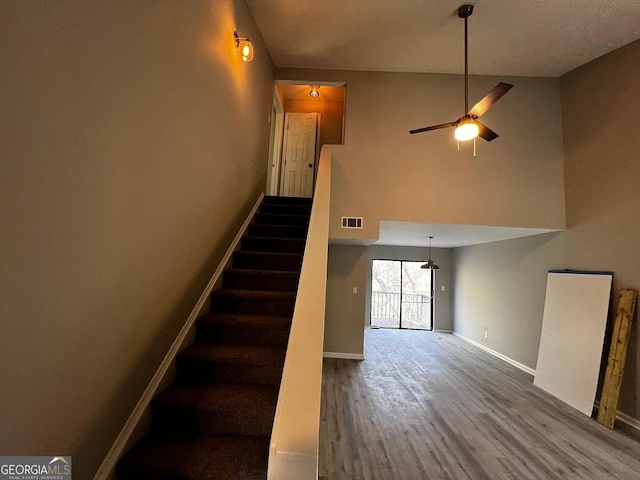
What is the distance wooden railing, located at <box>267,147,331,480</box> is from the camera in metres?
0.75

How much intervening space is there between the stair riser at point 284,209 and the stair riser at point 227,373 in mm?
2462

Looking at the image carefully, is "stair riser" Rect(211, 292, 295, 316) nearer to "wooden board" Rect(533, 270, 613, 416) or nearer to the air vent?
the air vent

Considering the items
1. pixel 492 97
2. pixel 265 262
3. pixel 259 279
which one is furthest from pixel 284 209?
pixel 492 97

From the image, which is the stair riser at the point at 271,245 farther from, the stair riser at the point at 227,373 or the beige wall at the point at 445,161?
the stair riser at the point at 227,373

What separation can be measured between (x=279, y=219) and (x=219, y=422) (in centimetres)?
254

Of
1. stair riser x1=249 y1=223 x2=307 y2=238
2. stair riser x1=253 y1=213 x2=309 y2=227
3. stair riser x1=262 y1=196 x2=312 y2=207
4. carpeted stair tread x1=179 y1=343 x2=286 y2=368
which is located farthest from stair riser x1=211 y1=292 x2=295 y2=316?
stair riser x1=262 y1=196 x2=312 y2=207

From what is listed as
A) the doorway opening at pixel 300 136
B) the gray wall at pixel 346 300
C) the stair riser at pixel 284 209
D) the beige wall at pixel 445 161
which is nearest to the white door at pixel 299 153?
the doorway opening at pixel 300 136

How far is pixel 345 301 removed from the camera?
503 cm

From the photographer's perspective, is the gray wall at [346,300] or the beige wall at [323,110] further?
the beige wall at [323,110]

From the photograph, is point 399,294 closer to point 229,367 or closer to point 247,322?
point 247,322

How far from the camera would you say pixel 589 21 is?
2.99 meters

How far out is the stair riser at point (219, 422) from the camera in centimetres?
162

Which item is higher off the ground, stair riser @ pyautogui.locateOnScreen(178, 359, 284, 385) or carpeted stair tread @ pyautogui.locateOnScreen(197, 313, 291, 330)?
carpeted stair tread @ pyautogui.locateOnScreen(197, 313, 291, 330)

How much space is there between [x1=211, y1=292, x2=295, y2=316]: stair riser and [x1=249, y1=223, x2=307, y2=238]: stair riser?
119 centimetres
